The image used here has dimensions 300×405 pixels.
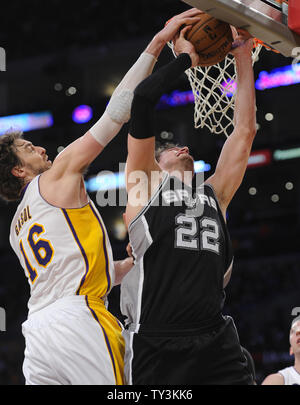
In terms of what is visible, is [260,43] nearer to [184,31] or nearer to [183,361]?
[184,31]

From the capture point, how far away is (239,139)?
3275 mm

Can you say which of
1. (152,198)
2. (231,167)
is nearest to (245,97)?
(231,167)

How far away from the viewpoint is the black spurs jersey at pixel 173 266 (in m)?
2.69

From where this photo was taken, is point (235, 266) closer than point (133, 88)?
No

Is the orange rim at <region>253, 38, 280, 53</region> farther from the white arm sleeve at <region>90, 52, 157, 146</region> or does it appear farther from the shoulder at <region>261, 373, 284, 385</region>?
the shoulder at <region>261, 373, 284, 385</region>

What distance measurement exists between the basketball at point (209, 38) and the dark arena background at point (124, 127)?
1018cm

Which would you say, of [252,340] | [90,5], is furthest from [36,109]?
[252,340]

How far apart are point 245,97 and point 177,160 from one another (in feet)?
1.83

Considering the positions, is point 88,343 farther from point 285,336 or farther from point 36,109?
point 36,109

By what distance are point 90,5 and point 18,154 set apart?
13.9 m

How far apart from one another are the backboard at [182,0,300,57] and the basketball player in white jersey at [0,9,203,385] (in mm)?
199

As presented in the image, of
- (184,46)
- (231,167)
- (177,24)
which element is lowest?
(231,167)

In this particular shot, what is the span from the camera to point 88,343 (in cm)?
275

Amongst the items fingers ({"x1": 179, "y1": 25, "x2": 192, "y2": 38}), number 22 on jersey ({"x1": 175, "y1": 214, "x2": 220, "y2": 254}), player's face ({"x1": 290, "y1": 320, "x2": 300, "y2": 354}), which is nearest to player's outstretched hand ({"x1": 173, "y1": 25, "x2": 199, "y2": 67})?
fingers ({"x1": 179, "y1": 25, "x2": 192, "y2": 38})
